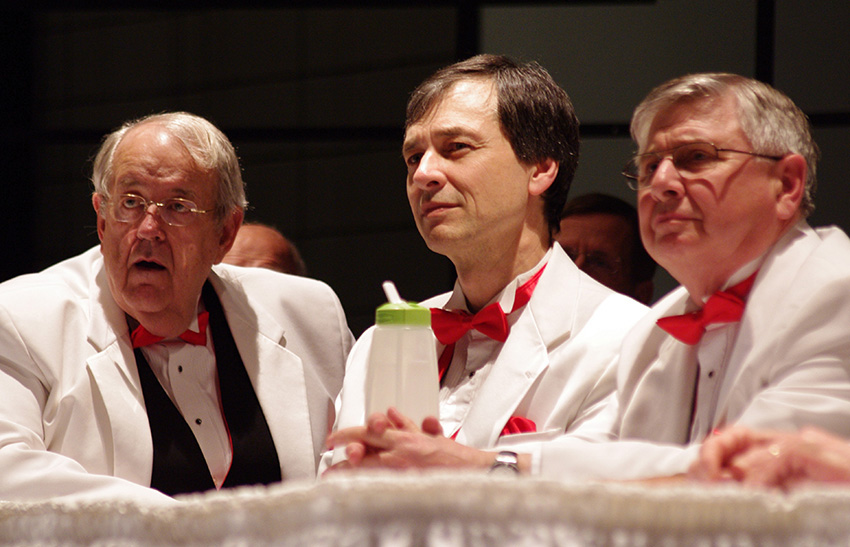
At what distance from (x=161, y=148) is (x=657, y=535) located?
1.98 metres

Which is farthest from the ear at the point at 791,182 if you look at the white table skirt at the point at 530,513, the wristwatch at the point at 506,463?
the white table skirt at the point at 530,513

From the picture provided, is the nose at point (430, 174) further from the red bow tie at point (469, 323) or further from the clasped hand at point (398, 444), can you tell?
the clasped hand at point (398, 444)

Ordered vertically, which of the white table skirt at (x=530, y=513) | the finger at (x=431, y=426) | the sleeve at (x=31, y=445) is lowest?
the sleeve at (x=31, y=445)

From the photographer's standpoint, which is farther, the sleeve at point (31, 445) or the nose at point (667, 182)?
Result: the sleeve at point (31, 445)

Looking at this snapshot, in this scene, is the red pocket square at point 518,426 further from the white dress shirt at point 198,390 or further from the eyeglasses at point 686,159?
the white dress shirt at point 198,390

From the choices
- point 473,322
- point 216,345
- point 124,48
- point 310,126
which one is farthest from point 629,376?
point 124,48

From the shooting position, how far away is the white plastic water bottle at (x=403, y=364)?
1.64 meters

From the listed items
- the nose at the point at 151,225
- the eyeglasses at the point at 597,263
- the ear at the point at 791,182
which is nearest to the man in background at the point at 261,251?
the nose at the point at 151,225

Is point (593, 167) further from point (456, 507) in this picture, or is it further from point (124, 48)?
point (456, 507)

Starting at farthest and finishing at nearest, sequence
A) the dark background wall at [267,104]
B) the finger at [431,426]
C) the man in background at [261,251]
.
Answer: the dark background wall at [267,104] → the man in background at [261,251] → the finger at [431,426]

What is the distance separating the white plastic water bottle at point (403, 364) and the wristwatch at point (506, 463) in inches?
6.5

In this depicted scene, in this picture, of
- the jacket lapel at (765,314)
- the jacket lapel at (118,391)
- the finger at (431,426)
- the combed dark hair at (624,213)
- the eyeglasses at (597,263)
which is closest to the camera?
the jacket lapel at (765,314)

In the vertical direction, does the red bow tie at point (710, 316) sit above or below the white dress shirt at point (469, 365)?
above

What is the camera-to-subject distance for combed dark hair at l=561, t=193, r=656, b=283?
3.14 meters
